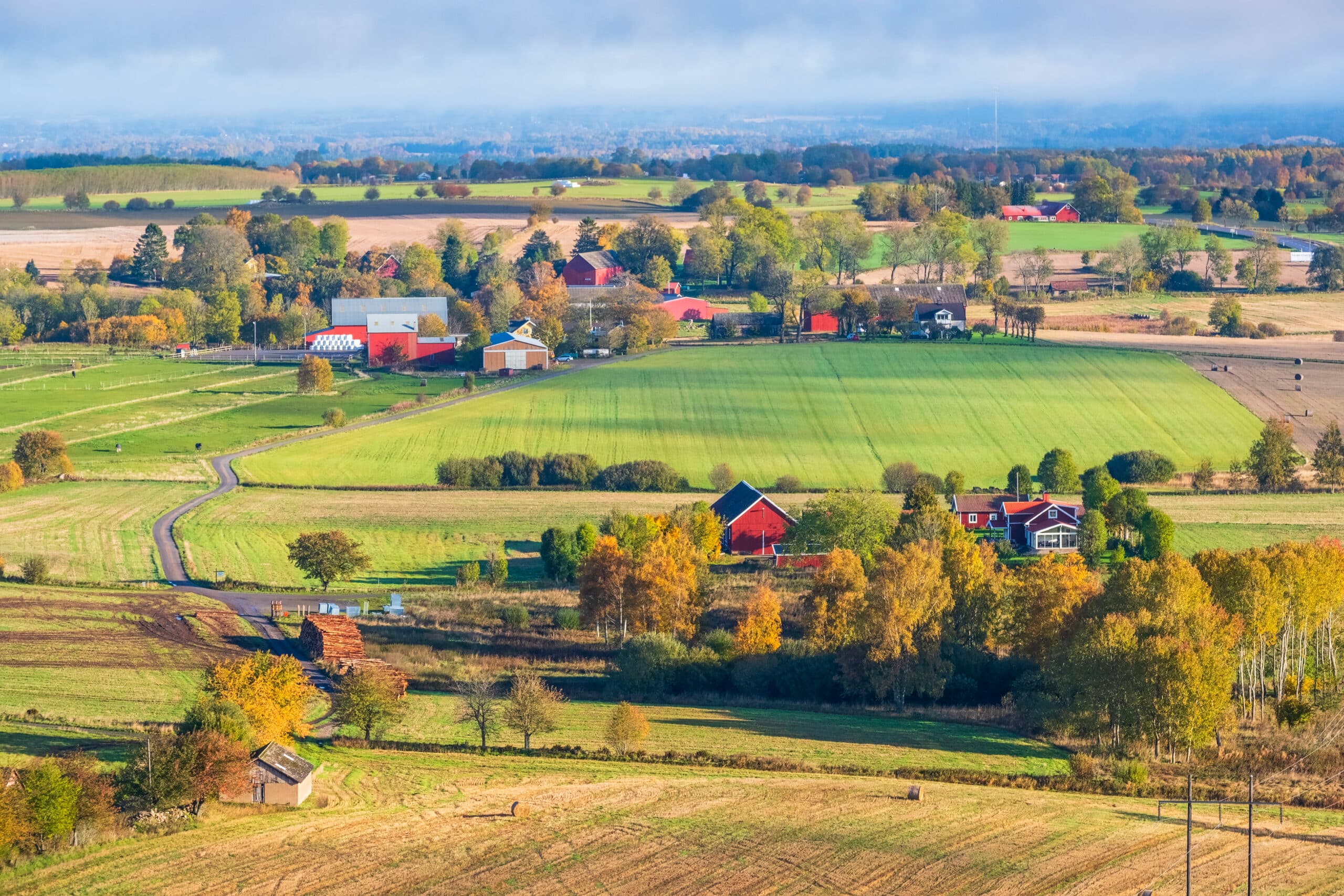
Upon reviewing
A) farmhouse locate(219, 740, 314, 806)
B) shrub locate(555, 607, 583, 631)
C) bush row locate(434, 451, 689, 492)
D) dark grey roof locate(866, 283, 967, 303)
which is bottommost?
shrub locate(555, 607, 583, 631)

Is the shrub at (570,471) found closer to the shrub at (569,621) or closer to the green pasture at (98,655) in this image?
the shrub at (569,621)

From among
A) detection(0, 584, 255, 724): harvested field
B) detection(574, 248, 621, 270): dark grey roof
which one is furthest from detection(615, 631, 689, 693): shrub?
detection(574, 248, 621, 270): dark grey roof

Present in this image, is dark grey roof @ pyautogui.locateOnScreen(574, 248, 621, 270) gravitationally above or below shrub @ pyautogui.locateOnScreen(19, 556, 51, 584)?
above

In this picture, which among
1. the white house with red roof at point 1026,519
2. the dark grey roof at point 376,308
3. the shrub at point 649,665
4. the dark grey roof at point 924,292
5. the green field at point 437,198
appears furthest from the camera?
the green field at point 437,198

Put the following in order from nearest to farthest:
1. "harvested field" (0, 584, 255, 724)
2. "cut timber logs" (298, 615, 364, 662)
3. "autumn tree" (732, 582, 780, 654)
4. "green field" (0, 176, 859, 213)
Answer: "harvested field" (0, 584, 255, 724)
"cut timber logs" (298, 615, 364, 662)
"autumn tree" (732, 582, 780, 654)
"green field" (0, 176, 859, 213)

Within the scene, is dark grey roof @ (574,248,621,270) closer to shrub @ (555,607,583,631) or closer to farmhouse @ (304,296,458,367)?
farmhouse @ (304,296,458,367)

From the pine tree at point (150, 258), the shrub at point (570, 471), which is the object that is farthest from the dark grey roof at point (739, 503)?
the pine tree at point (150, 258)
